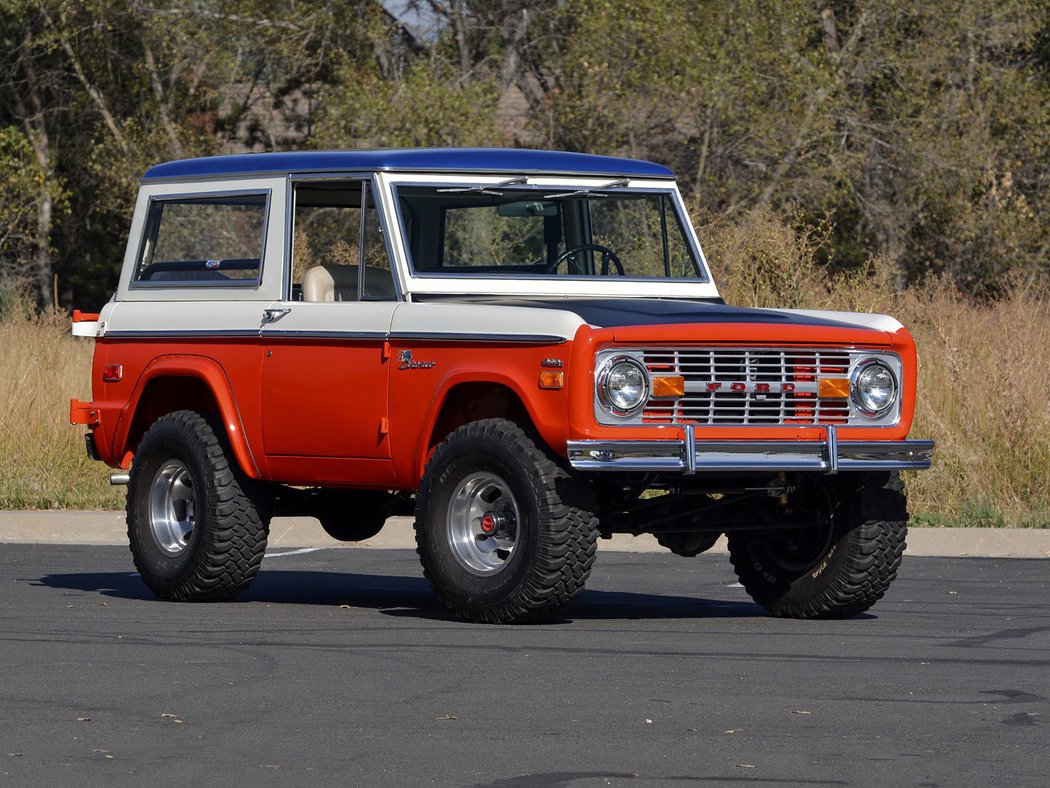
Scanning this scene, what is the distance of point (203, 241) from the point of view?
11516 mm

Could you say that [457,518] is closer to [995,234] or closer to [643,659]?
[643,659]

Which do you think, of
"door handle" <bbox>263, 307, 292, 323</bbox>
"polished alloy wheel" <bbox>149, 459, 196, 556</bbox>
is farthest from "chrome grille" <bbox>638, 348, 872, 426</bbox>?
"polished alloy wheel" <bbox>149, 459, 196, 556</bbox>

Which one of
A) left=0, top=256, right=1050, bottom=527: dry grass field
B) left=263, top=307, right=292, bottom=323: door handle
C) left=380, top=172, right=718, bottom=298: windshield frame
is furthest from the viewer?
left=0, top=256, right=1050, bottom=527: dry grass field

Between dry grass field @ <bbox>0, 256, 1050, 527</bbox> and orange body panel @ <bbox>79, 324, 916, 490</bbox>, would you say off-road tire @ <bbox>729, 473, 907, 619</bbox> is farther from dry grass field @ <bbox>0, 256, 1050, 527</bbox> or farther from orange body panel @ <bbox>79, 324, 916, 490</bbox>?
dry grass field @ <bbox>0, 256, 1050, 527</bbox>

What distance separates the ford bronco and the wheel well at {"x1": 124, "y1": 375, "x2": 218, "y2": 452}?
2 centimetres

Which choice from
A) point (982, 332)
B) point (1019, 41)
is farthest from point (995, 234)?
point (982, 332)

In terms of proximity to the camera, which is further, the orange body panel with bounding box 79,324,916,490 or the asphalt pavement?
the orange body panel with bounding box 79,324,916,490

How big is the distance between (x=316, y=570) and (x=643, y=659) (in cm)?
499

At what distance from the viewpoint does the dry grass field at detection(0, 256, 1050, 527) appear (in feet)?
52.0

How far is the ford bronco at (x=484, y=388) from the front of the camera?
9.30m

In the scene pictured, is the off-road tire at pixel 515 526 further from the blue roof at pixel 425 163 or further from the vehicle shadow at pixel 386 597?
the blue roof at pixel 425 163

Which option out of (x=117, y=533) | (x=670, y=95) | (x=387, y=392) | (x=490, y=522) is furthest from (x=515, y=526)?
(x=670, y=95)

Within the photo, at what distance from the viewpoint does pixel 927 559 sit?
1374 cm

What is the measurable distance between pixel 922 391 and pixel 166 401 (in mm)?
7955
